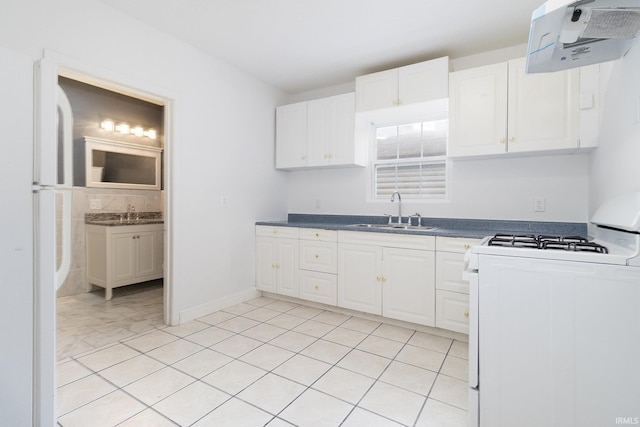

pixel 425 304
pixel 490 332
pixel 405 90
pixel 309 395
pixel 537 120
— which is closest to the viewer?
pixel 490 332

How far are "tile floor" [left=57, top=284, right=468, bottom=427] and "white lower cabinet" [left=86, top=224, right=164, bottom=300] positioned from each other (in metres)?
1.08

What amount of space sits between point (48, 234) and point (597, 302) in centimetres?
213

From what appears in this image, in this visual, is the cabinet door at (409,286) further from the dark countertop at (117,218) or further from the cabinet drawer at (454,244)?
the dark countertop at (117,218)

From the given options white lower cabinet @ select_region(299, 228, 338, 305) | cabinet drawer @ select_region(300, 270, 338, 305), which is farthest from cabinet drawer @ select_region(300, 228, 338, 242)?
cabinet drawer @ select_region(300, 270, 338, 305)

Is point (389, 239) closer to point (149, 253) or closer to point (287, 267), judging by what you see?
point (287, 267)

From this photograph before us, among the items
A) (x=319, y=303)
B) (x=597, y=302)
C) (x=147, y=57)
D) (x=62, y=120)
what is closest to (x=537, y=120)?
(x=597, y=302)

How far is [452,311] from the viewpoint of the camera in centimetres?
253

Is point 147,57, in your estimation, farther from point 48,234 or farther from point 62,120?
point 48,234

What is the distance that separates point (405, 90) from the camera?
299 centimetres

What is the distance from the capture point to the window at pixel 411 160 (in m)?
3.26

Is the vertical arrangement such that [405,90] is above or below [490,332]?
above

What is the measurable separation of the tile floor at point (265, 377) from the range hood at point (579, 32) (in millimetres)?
1830

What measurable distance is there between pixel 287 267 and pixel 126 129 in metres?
3.01

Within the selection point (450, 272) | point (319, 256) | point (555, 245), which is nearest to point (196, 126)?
point (319, 256)
